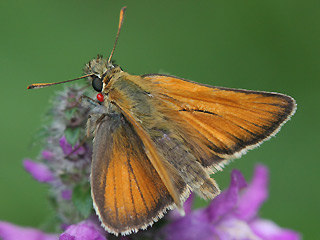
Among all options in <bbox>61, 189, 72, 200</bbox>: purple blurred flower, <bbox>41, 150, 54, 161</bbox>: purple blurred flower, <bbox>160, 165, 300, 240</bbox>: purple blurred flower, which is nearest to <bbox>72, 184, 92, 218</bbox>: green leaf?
<bbox>61, 189, 72, 200</bbox>: purple blurred flower

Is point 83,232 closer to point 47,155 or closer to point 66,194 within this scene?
point 66,194

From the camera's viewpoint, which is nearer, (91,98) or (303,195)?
(91,98)

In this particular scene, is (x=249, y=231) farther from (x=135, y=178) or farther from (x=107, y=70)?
(x=107, y=70)

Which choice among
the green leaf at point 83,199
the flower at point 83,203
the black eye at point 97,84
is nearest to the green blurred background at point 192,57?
the flower at point 83,203

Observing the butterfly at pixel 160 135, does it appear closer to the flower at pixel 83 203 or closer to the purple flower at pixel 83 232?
the flower at pixel 83 203

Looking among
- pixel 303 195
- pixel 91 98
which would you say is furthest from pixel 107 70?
pixel 303 195

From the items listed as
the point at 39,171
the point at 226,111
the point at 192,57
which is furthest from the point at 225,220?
the point at 192,57

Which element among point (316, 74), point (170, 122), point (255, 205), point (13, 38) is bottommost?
point (13, 38)
